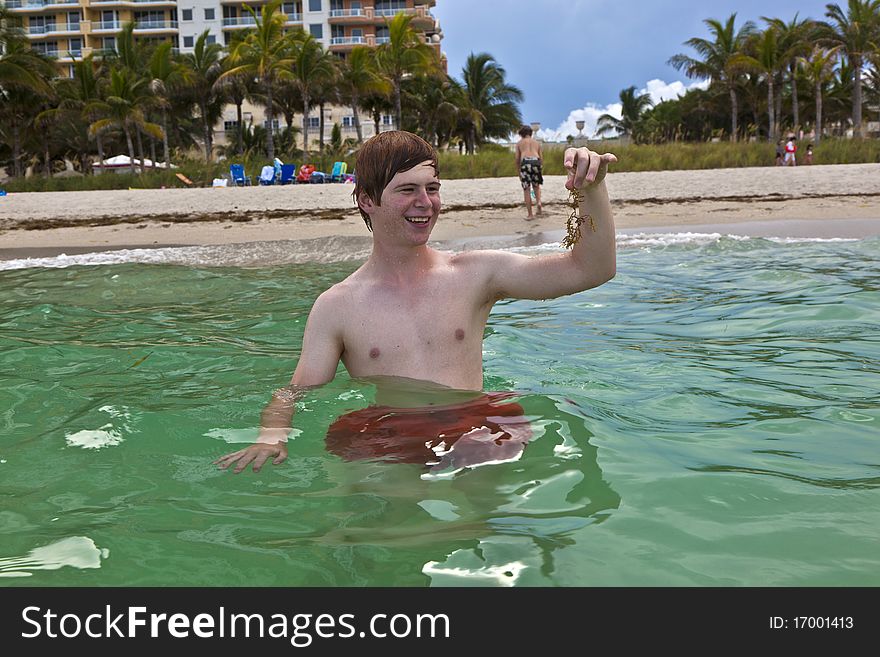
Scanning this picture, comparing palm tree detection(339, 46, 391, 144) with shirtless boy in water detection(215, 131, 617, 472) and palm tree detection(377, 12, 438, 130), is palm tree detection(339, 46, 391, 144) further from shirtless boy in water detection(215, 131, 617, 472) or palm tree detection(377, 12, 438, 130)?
shirtless boy in water detection(215, 131, 617, 472)

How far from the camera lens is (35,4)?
73875 millimetres

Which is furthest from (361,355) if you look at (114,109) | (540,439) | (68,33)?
(68,33)

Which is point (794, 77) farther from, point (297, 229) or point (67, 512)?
point (67, 512)

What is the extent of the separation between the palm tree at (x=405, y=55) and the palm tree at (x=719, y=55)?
16.6 metres

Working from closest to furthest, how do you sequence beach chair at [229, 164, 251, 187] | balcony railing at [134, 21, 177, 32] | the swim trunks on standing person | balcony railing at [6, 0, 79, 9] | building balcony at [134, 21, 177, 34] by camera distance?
the swim trunks on standing person
beach chair at [229, 164, 251, 187]
balcony railing at [6, 0, 79, 9]
building balcony at [134, 21, 177, 34]
balcony railing at [134, 21, 177, 32]

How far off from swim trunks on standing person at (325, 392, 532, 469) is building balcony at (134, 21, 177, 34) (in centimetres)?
7909

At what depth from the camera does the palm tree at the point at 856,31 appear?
42.6 meters

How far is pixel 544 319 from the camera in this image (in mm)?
6137

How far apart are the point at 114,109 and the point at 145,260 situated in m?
31.5

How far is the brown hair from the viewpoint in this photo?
291cm

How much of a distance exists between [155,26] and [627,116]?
4276 centimetres

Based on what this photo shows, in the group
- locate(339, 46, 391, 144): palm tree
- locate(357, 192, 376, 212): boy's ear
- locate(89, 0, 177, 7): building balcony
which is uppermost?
locate(89, 0, 177, 7): building balcony

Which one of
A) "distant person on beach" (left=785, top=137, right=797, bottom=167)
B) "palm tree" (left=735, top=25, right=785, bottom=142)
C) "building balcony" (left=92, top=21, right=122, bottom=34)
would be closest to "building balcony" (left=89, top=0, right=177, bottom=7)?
"building balcony" (left=92, top=21, right=122, bottom=34)

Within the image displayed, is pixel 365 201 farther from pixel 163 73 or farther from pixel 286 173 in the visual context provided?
pixel 163 73
